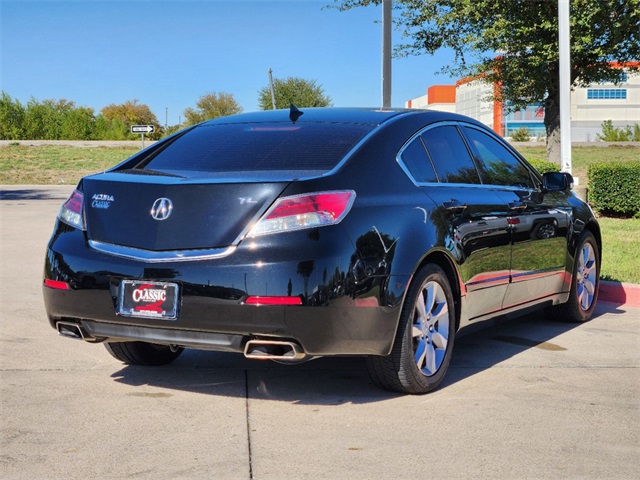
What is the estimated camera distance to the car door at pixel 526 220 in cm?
644

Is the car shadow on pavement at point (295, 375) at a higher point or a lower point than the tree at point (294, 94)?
lower

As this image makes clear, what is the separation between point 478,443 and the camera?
4.44m

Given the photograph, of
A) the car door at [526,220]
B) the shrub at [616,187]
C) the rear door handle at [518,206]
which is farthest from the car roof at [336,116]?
the shrub at [616,187]

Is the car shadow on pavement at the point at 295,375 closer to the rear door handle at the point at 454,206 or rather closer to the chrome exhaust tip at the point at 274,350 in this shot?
the chrome exhaust tip at the point at 274,350

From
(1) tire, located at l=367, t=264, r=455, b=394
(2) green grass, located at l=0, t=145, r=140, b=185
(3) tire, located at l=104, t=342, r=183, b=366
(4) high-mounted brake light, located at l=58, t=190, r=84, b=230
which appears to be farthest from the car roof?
(2) green grass, located at l=0, t=145, r=140, b=185

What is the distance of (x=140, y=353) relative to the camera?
5965 millimetres

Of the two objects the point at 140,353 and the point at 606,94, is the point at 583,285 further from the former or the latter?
the point at 606,94

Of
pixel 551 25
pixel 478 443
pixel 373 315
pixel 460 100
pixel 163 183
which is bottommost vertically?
pixel 478 443

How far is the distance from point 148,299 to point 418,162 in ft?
6.05

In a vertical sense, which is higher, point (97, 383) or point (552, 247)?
point (552, 247)

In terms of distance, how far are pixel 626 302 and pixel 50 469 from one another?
637cm

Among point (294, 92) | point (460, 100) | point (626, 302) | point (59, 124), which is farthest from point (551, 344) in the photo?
point (460, 100)

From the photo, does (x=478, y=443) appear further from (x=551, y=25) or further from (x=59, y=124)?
(x=59, y=124)

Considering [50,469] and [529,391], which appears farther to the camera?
[529,391]
